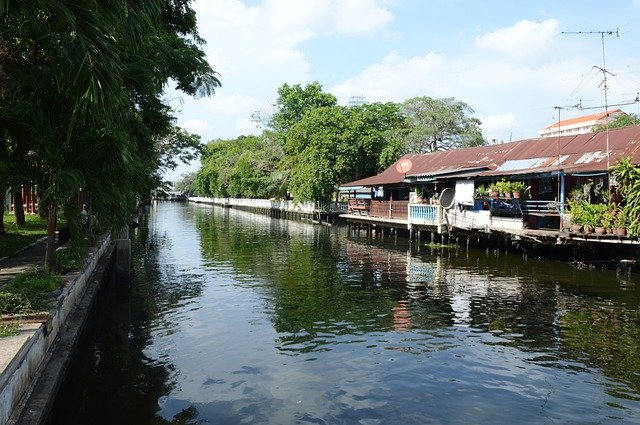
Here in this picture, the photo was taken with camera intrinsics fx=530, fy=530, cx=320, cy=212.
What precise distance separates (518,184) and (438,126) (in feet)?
105

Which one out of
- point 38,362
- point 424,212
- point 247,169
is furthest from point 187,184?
point 38,362

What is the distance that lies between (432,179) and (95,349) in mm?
21821

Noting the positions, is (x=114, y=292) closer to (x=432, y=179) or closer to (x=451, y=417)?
(x=451, y=417)

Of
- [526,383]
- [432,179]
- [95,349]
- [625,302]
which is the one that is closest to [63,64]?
[95,349]

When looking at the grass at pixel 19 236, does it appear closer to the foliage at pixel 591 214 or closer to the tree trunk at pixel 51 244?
the tree trunk at pixel 51 244

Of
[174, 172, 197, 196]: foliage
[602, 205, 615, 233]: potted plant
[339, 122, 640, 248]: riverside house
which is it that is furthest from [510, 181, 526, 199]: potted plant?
[174, 172, 197, 196]: foliage

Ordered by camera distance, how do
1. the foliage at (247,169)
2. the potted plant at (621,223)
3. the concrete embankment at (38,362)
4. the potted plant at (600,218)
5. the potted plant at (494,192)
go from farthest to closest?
1. the foliage at (247,169)
2. the potted plant at (494,192)
3. the potted plant at (600,218)
4. the potted plant at (621,223)
5. the concrete embankment at (38,362)

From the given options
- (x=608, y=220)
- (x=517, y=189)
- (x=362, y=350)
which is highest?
(x=517, y=189)

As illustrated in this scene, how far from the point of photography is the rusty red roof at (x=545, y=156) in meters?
20.6

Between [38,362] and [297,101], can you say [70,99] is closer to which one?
[38,362]

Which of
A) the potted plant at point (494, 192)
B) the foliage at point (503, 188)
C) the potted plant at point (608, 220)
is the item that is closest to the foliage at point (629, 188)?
the potted plant at point (608, 220)

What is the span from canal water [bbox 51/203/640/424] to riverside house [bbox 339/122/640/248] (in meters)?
2.99

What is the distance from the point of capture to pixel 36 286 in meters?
8.58

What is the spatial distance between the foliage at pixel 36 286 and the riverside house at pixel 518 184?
53.9 ft
